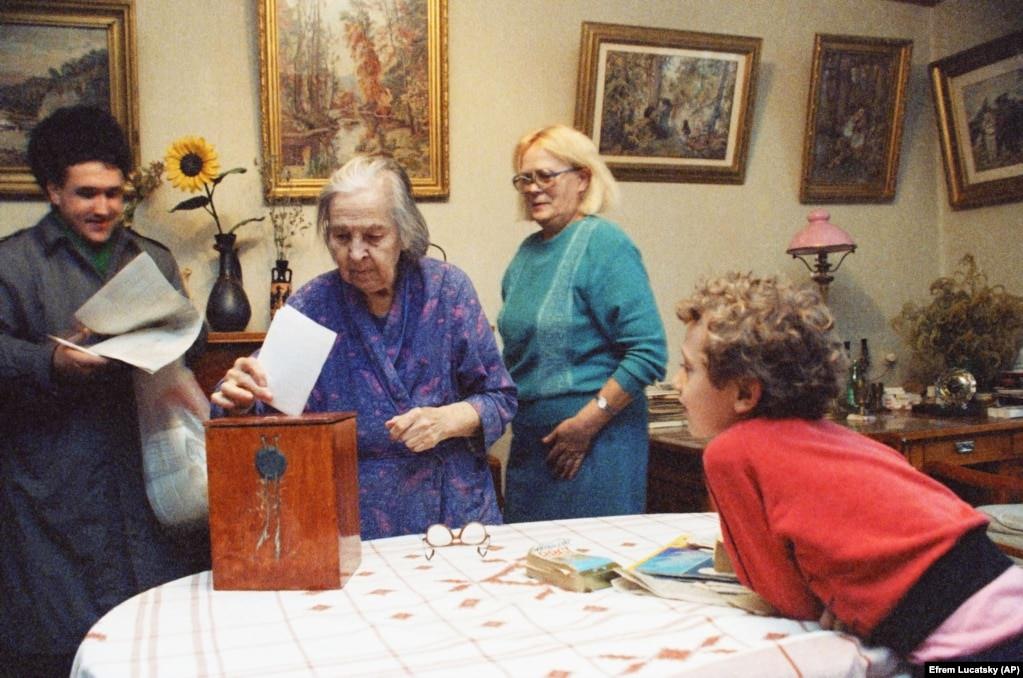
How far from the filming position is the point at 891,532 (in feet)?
3.91

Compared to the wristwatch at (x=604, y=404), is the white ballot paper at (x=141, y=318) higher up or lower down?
higher up

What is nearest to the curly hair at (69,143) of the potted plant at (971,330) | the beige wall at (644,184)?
the beige wall at (644,184)

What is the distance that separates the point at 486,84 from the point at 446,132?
1.08ft

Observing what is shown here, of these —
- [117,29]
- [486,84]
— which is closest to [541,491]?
[486,84]

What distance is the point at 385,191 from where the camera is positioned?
2.01m

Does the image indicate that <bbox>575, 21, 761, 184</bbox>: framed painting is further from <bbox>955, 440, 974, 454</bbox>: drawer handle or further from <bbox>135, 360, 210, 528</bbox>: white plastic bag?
<bbox>135, 360, 210, 528</bbox>: white plastic bag

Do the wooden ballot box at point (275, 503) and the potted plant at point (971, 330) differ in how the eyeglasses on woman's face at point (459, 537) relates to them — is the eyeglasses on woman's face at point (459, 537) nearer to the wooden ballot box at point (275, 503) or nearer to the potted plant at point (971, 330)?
the wooden ballot box at point (275, 503)

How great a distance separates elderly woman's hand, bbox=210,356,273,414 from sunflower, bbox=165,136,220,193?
179 cm

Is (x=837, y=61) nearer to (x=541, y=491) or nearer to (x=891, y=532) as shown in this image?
(x=541, y=491)

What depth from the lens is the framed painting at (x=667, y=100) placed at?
404cm

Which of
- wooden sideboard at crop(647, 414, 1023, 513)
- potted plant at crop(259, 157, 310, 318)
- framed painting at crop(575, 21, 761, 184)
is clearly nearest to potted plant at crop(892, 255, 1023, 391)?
wooden sideboard at crop(647, 414, 1023, 513)

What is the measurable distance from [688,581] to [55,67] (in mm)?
3026

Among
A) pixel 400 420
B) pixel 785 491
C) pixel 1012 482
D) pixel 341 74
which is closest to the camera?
pixel 785 491

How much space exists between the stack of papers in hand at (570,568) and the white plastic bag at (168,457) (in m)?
0.91
